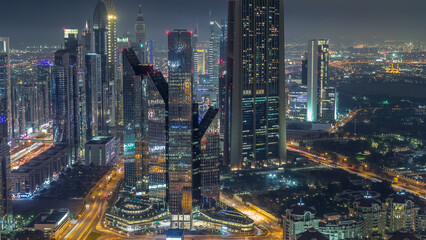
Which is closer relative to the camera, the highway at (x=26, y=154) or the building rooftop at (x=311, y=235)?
the building rooftop at (x=311, y=235)

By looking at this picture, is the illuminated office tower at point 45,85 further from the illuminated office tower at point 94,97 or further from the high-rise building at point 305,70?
the high-rise building at point 305,70

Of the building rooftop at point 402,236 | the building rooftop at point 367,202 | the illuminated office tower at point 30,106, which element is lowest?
the building rooftop at point 402,236

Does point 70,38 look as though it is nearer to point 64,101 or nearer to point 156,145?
point 64,101

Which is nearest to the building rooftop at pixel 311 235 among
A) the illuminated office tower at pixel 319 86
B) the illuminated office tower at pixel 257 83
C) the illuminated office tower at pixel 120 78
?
the illuminated office tower at pixel 257 83

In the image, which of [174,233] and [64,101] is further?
[64,101]

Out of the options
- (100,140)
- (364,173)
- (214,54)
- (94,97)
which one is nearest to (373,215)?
(364,173)

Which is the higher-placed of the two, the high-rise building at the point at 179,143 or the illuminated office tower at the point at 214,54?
the illuminated office tower at the point at 214,54

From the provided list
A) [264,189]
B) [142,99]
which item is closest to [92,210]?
[142,99]
